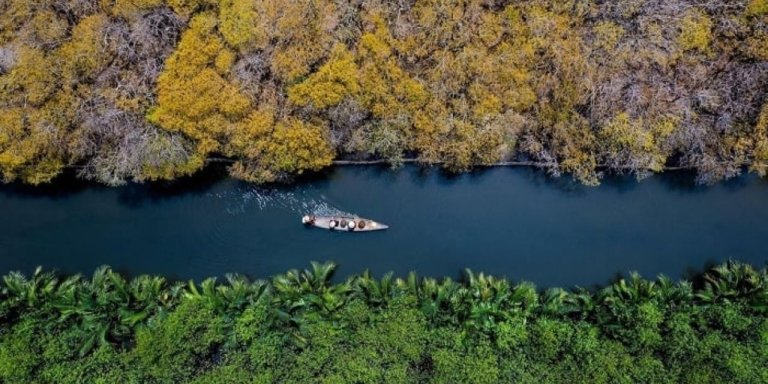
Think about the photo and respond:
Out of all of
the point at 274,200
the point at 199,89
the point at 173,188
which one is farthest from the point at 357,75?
the point at 173,188

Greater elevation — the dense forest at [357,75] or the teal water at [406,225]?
the dense forest at [357,75]

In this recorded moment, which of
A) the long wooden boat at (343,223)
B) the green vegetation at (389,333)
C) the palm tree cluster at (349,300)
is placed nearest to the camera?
the green vegetation at (389,333)

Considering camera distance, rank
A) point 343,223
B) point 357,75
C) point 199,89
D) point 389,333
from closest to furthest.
Answer: 1. point 389,333
2. point 199,89
3. point 357,75
4. point 343,223

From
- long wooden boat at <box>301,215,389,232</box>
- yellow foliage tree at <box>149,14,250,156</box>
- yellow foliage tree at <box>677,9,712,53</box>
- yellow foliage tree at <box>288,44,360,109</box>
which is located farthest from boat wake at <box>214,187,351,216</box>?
yellow foliage tree at <box>677,9,712,53</box>

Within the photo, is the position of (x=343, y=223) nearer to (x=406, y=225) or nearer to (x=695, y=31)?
(x=406, y=225)

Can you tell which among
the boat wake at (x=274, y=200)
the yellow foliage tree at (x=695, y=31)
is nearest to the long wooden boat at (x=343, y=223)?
the boat wake at (x=274, y=200)

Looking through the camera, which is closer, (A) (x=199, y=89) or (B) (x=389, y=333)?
(B) (x=389, y=333)

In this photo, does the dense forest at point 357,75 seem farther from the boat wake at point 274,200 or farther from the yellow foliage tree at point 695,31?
the boat wake at point 274,200

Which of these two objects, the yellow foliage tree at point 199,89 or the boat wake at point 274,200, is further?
the boat wake at point 274,200
